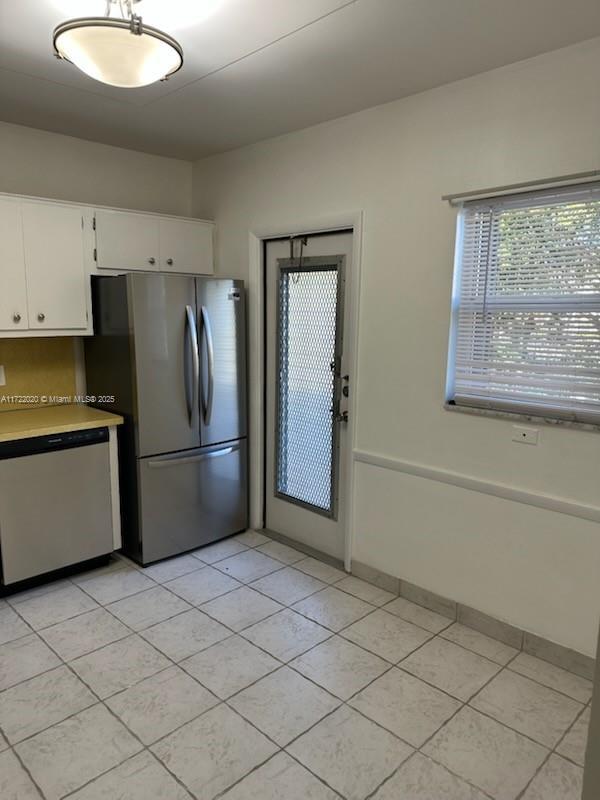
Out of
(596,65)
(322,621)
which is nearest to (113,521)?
(322,621)

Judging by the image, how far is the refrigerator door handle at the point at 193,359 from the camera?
320cm

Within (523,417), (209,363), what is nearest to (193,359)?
(209,363)

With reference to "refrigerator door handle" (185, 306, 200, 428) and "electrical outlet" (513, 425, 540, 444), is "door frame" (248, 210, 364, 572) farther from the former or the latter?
"electrical outlet" (513, 425, 540, 444)

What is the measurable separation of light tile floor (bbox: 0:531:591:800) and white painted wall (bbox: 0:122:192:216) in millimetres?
2445

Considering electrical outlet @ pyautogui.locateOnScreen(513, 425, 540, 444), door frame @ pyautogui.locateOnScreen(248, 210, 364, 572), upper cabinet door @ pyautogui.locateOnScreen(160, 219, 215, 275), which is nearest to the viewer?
electrical outlet @ pyautogui.locateOnScreen(513, 425, 540, 444)

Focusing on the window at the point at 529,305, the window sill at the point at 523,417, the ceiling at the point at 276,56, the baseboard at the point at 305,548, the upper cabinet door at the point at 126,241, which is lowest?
the baseboard at the point at 305,548

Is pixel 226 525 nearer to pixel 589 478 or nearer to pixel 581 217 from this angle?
pixel 589 478

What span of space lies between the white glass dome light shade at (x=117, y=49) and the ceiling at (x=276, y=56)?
0.24 meters

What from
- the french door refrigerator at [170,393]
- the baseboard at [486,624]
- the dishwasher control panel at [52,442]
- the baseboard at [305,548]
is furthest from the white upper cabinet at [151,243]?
the baseboard at [486,624]

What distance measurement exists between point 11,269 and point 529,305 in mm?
2665

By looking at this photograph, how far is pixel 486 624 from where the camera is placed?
8.61 ft

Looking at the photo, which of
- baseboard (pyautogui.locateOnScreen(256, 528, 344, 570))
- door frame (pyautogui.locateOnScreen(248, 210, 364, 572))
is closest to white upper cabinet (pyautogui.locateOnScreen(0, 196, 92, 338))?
door frame (pyautogui.locateOnScreen(248, 210, 364, 572))

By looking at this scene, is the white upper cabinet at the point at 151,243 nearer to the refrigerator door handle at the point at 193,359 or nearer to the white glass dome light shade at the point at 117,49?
the refrigerator door handle at the point at 193,359

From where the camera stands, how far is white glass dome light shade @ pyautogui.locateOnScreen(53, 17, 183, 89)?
1628mm
